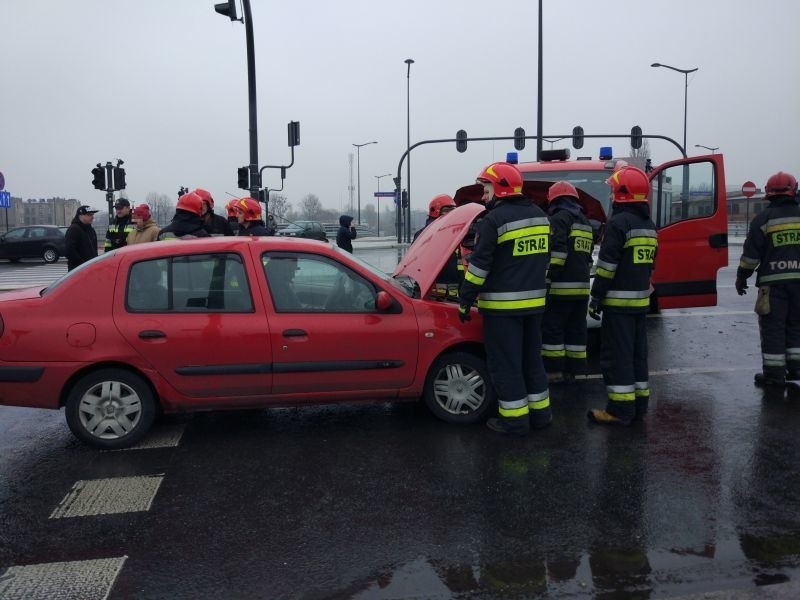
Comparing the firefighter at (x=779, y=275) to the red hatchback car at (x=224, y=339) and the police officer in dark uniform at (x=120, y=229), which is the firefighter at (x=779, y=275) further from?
the police officer in dark uniform at (x=120, y=229)

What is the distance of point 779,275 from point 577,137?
21.8 m

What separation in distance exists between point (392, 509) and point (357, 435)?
1341 millimetres

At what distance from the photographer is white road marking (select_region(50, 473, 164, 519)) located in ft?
13.3

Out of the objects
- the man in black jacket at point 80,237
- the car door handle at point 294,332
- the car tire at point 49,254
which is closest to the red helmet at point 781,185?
the car door handle at point 294,332

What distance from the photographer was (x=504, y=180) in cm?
509

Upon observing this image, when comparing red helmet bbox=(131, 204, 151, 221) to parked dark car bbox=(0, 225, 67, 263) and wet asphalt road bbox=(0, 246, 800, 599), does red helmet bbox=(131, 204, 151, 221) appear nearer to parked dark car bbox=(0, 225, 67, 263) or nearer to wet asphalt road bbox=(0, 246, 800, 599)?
wet asphalt road bbox=(0, 246, 800, 599)

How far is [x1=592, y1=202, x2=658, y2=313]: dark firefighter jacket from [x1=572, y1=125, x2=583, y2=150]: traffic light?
2267cm

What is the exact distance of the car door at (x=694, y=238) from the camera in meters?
8.66

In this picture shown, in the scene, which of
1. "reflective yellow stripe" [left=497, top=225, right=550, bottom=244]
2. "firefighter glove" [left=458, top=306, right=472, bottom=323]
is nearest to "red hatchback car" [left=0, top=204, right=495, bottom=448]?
"firefighter glove" [left=458, top=306, right=472, bottom=323]

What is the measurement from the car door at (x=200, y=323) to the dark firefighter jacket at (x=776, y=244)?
452 centimetres

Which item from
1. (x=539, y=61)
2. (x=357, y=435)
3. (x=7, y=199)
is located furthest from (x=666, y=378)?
(x=7, y=199)

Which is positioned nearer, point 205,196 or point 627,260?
point 627,260

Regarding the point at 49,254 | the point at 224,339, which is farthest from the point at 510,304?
the point at 49,254

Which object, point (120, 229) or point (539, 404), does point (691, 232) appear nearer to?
point (539, 404)
